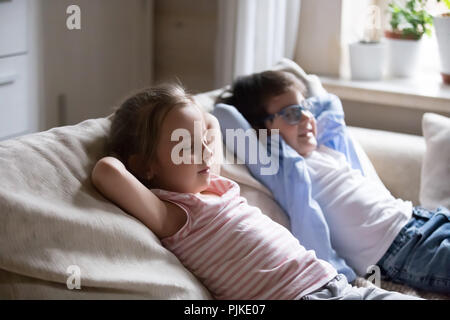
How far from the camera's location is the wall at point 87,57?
2592 mm

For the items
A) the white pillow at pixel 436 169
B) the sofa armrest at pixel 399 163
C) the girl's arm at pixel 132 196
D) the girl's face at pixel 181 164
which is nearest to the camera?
the girl's arm at pixel 132 196

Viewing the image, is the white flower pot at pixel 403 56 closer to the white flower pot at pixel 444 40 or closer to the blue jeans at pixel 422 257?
the white flower pot at pixel 444 40

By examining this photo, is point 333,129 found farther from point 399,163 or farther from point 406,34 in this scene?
point 406,34

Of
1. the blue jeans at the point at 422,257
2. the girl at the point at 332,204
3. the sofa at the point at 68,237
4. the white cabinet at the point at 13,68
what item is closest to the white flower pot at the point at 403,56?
the girl at the point at 332,204

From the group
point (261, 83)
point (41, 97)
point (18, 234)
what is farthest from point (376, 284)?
point (41, 97)

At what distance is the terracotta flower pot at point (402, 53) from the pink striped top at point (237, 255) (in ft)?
5.46

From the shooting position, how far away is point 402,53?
9.52ft

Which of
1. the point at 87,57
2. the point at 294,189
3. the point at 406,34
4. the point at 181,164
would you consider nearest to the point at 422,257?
the point at 294,189

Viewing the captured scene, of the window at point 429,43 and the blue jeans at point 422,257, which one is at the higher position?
the window at point 429,43

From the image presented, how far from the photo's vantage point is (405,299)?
1.42 meters

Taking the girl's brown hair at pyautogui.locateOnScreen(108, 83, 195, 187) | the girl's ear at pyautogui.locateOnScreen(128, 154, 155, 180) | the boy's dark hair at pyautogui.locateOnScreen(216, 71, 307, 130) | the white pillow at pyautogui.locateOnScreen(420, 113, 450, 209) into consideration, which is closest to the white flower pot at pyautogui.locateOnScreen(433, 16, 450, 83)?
the white pillow at pyautogui.locateOnScreen(420, 113, 450, 209)

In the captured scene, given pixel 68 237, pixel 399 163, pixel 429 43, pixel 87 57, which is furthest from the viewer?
pixel 429 43

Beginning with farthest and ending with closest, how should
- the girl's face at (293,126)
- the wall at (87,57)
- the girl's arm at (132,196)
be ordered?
the wall at (87,57) → the girl's face at (293,126) → the girl's arm at (132,196)
